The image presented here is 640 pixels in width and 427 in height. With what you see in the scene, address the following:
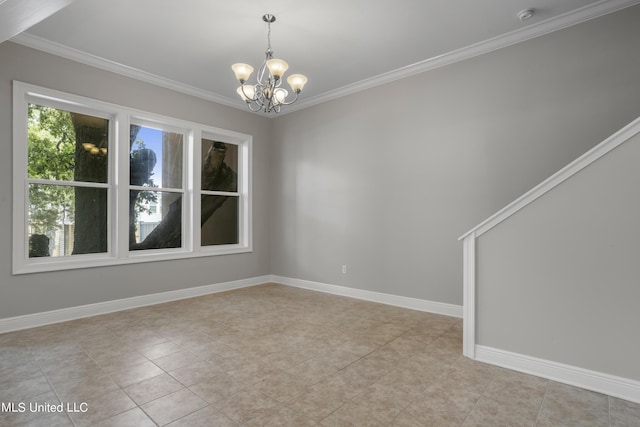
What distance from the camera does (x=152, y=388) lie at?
2.13 meters

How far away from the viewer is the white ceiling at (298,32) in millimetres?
2854

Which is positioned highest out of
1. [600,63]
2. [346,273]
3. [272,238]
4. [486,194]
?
[600,63]

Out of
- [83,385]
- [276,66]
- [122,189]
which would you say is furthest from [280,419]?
[122,189]

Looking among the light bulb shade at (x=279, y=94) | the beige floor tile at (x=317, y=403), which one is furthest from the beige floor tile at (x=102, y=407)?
the light bulb shade at (x=279, y=94)

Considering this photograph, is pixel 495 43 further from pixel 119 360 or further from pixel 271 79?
pixel 119 360

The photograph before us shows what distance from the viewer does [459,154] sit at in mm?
3695

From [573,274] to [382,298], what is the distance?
2394 mm

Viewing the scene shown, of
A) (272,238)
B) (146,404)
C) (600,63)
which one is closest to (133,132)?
(272,238)

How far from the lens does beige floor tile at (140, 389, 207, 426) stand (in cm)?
182

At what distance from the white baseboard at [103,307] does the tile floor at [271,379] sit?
16 cm

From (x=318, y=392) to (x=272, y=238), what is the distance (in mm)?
3804

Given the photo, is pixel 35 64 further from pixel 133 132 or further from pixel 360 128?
pixel 360 128

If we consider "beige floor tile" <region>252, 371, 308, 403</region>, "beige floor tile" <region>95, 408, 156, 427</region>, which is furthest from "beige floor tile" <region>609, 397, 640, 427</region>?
"beige floor tile" <region>95, 408, 156, 427</region>

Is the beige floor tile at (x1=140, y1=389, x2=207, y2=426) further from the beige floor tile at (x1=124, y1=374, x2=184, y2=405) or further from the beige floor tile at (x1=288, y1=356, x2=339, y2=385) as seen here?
the beige floor tile at (x1=288, y1=356, x2=339, y2=385)
